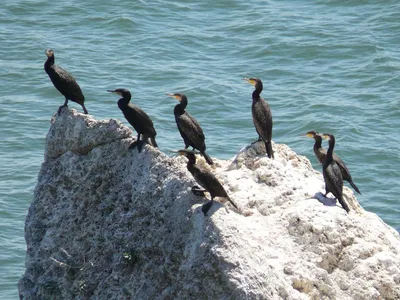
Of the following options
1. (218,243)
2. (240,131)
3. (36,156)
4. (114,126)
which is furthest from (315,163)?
(218,243)

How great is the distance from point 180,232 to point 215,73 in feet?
57.0

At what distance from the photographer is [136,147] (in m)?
10.5

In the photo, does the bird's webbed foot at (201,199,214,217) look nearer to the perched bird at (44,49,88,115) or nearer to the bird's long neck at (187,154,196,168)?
the bird's long neck at (187,154,196,168)

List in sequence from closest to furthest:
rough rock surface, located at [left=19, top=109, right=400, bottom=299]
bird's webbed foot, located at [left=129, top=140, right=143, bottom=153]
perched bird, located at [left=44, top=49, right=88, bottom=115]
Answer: rough rock surface, located at [left=19, top=109, right=400, bottom=299] < bird's webbed foot, located at [left=129, top=140, right=143, bottom=153] < perched bird, located at [left=44, top=49, right=88, bottom=115]

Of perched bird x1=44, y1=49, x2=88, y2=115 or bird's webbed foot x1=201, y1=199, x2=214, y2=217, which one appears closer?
bird's webbed foot x1=201, y1=199, x2=214, y2=217

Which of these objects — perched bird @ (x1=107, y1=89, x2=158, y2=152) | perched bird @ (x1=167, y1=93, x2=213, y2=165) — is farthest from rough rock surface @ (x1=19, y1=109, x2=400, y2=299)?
perched bird @ (x1=167, y1=93, x2=213, y2=165)

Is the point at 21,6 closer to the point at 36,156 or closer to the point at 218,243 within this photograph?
the point at 36,156

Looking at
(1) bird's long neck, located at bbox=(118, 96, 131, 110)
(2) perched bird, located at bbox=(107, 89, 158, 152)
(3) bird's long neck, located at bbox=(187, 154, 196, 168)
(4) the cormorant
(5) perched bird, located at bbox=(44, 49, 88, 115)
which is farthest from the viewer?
(5) perched bird, located at bbox=(44, 49, 88, 115)

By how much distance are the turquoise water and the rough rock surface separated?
7.55 meters

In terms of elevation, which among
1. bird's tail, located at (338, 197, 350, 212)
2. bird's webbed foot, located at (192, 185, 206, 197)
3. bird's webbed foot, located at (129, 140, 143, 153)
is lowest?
bird's tail, located at (338, 197, 350, 212)

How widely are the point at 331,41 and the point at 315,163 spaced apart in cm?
798

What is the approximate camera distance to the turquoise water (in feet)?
73.1

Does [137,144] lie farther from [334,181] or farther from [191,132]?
[334,181]

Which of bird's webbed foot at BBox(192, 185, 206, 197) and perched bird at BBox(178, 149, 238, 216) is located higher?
perched bird at BBox(178, 149, 238, 216)
